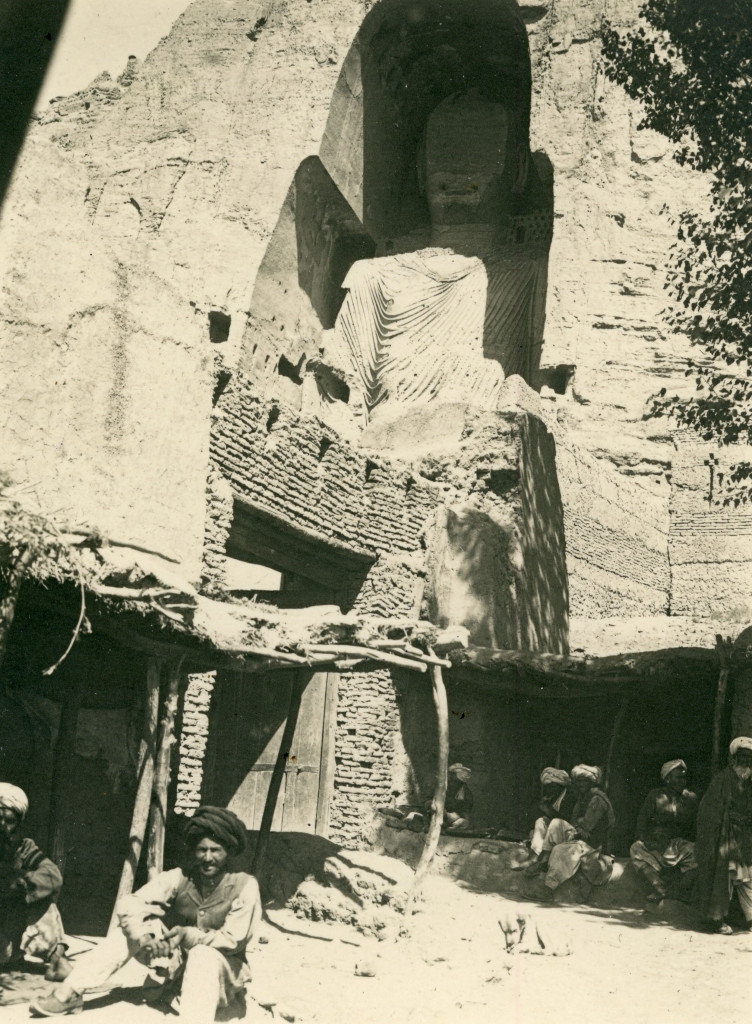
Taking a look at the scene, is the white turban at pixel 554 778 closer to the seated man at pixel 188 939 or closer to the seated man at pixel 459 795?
the seated man at pixel 459 795

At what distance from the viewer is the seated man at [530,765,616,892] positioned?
957 centimetres

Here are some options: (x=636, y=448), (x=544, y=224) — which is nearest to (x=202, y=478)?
(x=636, y=448)

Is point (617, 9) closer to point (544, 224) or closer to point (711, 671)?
point (544, 224)

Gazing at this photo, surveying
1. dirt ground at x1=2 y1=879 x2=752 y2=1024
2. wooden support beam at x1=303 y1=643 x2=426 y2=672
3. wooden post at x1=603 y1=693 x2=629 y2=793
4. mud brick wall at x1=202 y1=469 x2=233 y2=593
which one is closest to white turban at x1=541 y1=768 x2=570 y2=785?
dirt ground at x1=2 y1=879 x2=752 y2=1024

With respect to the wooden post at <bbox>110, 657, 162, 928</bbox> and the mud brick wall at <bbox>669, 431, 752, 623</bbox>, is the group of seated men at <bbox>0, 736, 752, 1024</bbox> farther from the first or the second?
the mud brick wall at <bbox>669, 431, 752, 623</bbox>

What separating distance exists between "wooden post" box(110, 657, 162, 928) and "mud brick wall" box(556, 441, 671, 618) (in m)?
8.57

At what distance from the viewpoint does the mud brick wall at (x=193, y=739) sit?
11484mm

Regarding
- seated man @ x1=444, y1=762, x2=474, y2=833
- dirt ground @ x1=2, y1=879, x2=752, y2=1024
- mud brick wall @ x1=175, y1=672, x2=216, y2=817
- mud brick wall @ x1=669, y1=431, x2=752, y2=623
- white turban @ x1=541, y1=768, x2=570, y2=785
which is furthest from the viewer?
mud brick wall @ x1=669, y1=431, x2=752, y2=623

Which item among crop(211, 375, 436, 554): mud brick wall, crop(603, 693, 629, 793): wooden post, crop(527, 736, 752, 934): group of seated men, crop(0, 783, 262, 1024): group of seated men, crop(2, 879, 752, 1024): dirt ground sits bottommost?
crop(2, 879, 752, 1024): dirt ground

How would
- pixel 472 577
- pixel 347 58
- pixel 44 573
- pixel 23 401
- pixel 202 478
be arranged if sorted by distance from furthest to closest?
1. pixel 347 58
2. pixel 472 577
3. pixel 202 478
4. pixel 23 401
5. pixel 44 573

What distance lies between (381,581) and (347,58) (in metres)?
11.7

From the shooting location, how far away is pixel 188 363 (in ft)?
33.5

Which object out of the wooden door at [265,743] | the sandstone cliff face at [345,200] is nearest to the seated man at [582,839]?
the wooden door at [265,743]

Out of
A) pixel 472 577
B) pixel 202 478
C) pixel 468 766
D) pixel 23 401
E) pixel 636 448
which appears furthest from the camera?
pixel 636 448
